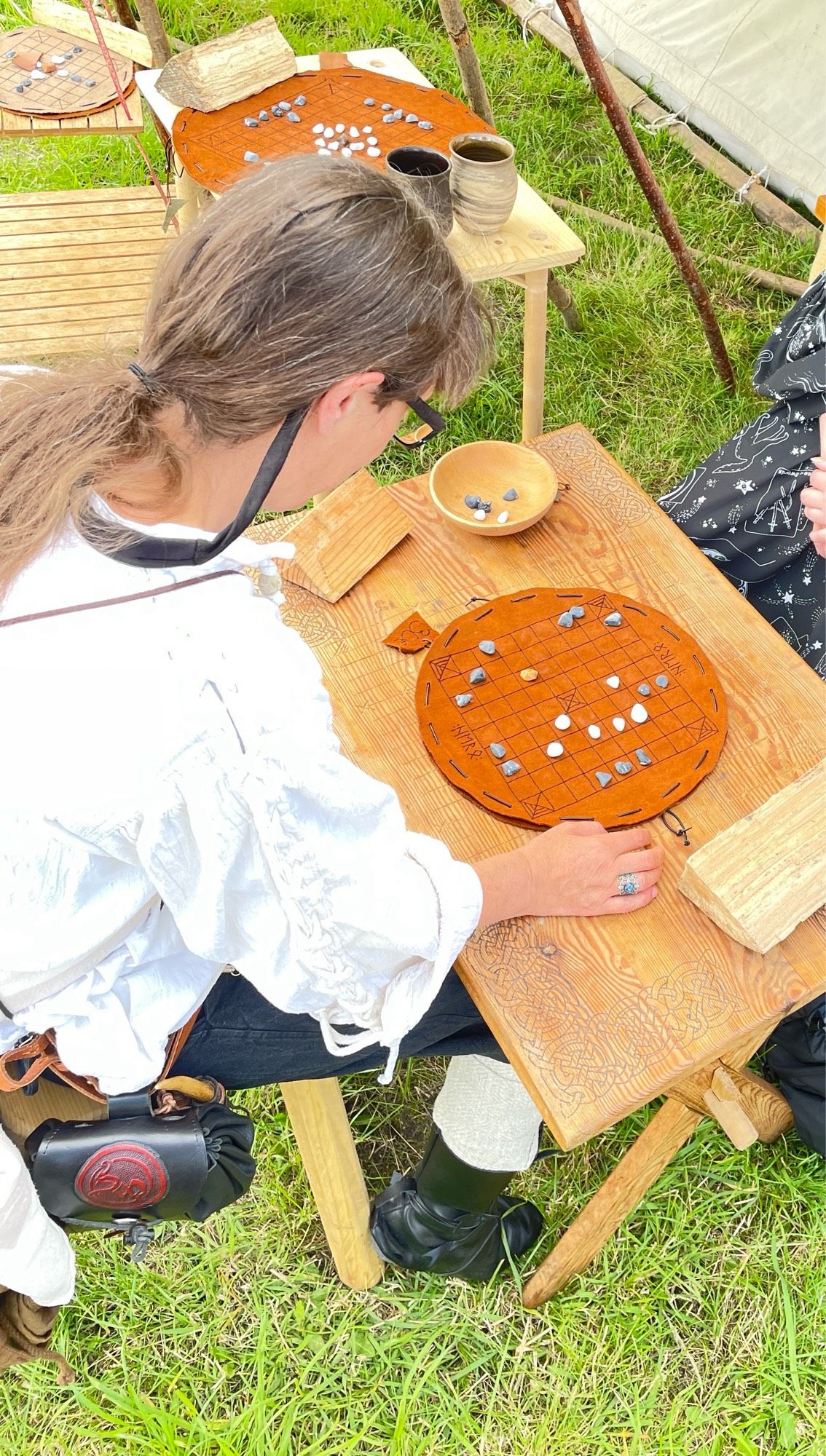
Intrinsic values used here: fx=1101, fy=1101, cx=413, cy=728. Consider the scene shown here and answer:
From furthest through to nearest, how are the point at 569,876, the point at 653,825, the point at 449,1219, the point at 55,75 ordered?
the point at 55,75 → the point at 449,1219 → the point at 653,825 → the point at 569,876

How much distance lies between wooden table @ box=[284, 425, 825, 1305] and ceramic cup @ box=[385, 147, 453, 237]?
592 mm

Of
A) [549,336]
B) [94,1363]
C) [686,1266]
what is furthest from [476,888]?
[549,336]

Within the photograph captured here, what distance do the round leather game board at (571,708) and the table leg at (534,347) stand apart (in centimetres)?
105

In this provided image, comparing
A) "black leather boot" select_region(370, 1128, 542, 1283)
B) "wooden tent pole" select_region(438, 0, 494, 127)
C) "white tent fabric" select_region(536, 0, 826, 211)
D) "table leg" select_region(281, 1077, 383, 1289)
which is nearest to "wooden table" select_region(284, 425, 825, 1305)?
"black leather boot" select_region(370, 1128, 542, 1283)

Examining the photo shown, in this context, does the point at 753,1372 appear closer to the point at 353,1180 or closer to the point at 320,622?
the point at 353,1180

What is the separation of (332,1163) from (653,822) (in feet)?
2.68

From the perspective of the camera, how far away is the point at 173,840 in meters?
1.12

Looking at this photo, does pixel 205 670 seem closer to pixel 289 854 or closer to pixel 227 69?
pixel 289 854

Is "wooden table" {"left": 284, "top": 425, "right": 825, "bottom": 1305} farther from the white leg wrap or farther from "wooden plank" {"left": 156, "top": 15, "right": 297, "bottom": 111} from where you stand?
"wooden plank" {"left": 156, "top": 15, "right": 297, "bottom": 111}

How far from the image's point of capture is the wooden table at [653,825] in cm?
139

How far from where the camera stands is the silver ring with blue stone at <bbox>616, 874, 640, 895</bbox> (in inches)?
58.2

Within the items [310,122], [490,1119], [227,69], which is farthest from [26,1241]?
[227,69]

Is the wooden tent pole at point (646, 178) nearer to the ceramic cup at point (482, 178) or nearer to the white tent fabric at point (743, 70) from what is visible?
the ceramic cup at point (482, 178)

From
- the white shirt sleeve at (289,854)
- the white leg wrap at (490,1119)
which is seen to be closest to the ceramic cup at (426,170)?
the white shirt sleeve at (289,854)
